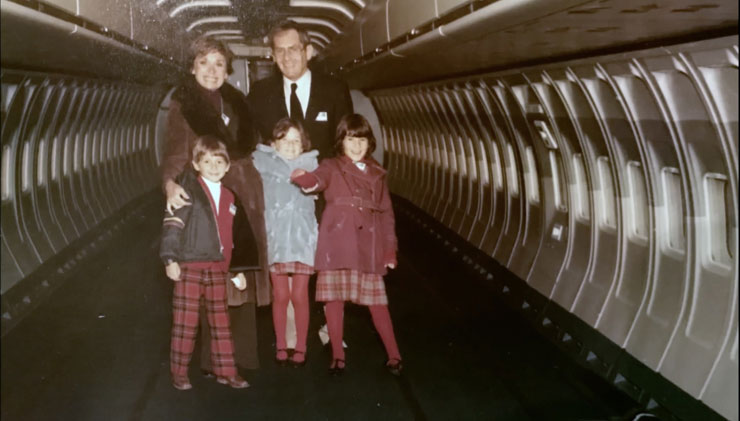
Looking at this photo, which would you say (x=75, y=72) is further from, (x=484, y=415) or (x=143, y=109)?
(x=484, y=415)

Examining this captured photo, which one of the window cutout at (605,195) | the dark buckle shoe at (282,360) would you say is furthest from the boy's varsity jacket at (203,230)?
the window cutout at (605,195)

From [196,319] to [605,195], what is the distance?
4.27 meters

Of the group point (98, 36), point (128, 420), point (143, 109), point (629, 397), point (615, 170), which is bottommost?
point (629, 397)

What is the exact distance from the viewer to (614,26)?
5.25 m

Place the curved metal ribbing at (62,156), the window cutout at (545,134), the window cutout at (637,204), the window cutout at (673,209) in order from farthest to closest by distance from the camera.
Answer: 1. the window cutout at (545,134)
2. the window cutout at (637,204)
3. the window cutout at (673,209)
4. the curved metal ribbing at (62,156)

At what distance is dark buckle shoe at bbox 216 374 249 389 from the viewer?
485cm

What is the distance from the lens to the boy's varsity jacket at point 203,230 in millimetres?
4395

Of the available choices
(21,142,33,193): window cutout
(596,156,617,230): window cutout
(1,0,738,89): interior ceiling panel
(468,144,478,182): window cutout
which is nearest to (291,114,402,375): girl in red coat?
(1,0,738,89): interior ceiling panel

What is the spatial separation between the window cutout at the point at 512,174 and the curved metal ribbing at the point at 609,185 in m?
0.01

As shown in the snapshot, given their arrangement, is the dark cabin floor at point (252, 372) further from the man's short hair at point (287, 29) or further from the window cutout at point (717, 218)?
the window cutout at point (717, 218)

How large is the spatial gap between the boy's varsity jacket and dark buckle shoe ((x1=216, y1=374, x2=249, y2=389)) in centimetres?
63

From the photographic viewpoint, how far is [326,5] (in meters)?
5.12

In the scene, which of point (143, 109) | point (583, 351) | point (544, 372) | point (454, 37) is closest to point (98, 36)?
point (143, 109)

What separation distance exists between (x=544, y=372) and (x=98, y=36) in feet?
11.4
